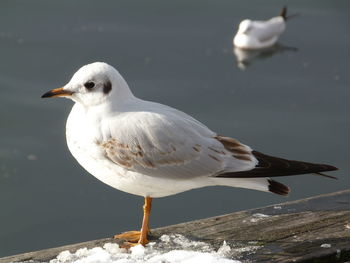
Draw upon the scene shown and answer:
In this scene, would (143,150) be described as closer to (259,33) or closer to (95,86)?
(95,86)

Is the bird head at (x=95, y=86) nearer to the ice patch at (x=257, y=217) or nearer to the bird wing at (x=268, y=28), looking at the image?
the ice patch at (x=257, y=217)

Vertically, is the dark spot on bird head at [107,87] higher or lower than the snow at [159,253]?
higher

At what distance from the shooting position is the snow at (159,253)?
8.75 ft

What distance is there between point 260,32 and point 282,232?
5.83 meters

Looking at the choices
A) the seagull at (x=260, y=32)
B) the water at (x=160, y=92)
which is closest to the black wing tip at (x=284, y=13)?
the seagull at (x=260, y=32)

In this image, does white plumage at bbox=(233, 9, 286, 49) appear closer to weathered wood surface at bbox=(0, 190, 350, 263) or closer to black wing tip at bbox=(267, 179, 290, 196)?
black wing tip at bbox=(267, 179, 290, 196)

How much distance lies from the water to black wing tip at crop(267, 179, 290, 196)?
225 cm

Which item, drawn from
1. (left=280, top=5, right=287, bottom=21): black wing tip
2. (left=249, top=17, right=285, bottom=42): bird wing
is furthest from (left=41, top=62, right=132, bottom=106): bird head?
(left=280, top=5, right=287, bottom=21): black wing tip

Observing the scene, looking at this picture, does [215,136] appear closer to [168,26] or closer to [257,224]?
[257,224]

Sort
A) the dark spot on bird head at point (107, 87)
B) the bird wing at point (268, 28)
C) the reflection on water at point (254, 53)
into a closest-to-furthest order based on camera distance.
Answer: the dark spot on bird head at point (107, 87) < the reflection on water at point (254, 53) < the bird wing at point (268, 28)

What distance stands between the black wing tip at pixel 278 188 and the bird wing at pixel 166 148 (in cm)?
12

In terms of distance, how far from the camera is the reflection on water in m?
8.03

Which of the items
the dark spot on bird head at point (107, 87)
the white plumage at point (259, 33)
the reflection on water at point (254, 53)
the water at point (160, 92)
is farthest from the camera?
the white plumage at point (259, 33)

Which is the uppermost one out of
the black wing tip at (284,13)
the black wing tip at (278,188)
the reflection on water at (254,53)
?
the black wing tip at (284,13)
